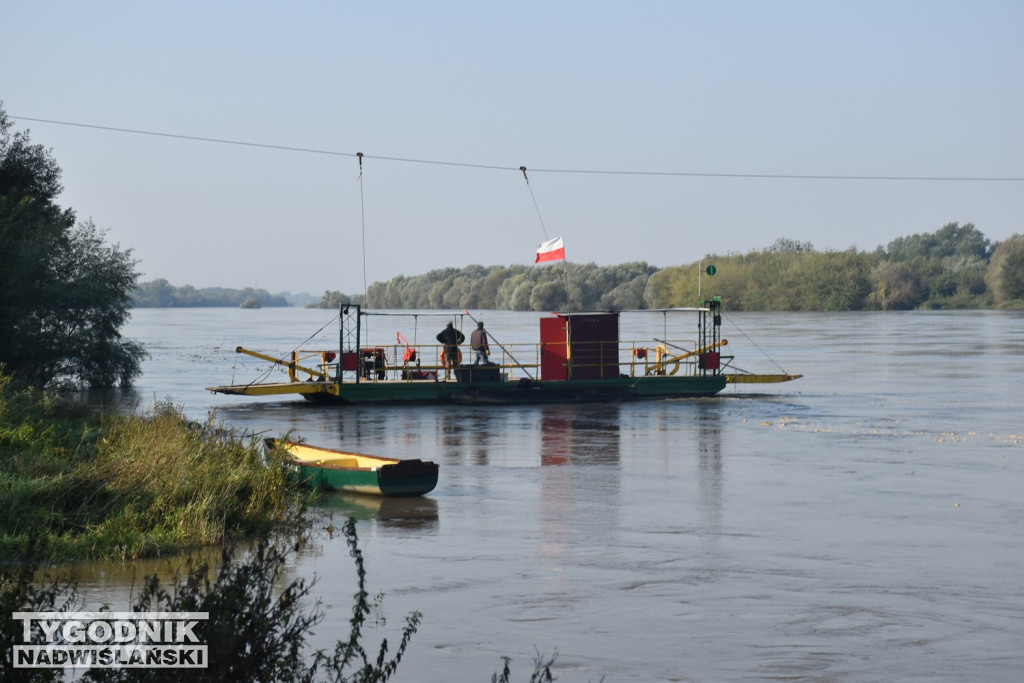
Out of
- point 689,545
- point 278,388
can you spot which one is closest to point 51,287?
point 278,388

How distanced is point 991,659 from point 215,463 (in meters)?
10.4

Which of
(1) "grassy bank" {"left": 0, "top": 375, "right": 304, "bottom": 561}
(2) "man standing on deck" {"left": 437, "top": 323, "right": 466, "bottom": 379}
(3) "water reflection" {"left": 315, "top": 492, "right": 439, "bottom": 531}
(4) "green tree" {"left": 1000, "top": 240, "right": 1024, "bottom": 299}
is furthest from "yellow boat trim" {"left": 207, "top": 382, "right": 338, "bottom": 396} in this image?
(4) "green tree" {"left": 1000, "top": 240, "right": 1024, "bottom": 299}

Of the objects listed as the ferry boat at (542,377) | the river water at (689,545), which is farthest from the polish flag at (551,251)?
the river water at (689,545)

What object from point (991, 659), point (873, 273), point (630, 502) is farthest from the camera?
point (873, 273)

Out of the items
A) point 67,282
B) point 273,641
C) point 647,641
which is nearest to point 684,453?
point 647,641

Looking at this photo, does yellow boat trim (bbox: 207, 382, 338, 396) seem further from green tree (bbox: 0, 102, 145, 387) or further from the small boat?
the small boat

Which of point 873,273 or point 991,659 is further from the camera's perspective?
point 873,273

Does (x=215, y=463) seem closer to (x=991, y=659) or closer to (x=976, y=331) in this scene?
(x=991, y=659)

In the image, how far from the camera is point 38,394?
1165 inches

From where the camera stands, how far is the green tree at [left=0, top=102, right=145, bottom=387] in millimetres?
40594

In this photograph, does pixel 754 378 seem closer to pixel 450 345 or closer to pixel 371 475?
pixel 450 345

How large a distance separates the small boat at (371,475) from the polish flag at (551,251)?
779 inches

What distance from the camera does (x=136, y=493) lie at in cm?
1541

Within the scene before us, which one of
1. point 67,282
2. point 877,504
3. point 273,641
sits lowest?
point 877,504
